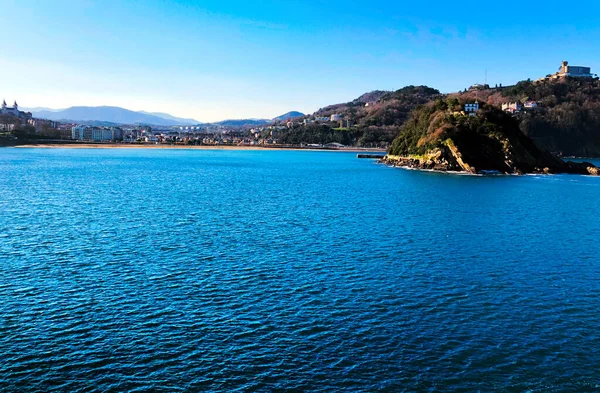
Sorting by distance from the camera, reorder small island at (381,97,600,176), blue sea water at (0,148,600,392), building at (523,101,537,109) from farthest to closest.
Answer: building at (523,101,537,109) < small island at (381,97,600,176) < blue sea water at (0,148,600,392)

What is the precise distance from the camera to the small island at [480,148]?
295 feet

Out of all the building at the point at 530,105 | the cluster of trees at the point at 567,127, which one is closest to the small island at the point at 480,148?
the cluster of trees at the point at 567,127

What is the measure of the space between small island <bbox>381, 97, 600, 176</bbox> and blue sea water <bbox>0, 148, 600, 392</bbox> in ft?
171

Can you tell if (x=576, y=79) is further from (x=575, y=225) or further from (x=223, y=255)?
(x=223, y=255)

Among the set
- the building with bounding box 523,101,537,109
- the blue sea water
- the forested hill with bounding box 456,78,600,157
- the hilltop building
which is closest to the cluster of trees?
the forested hill with bounding box 456,78,600,157

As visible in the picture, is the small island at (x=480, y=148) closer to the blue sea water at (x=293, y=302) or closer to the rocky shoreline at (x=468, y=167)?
the rocky shoreline at (x=468, y=167)

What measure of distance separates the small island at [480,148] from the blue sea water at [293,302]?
5220 cm

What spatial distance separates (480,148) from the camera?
302 feet

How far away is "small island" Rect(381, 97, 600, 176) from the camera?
89812 mm

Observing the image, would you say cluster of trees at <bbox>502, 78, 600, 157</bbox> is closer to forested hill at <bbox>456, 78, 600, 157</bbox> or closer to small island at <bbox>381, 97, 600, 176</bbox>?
forested hill at <bbox>456, 78, 600, 157</bbox>

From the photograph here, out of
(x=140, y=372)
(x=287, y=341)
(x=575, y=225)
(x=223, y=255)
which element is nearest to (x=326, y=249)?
(x=223, y=255)

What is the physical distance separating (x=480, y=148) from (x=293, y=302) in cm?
8207

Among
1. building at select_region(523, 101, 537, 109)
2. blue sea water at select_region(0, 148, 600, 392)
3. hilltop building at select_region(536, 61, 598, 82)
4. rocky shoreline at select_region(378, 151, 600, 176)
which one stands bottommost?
blue sea water at select_region(0, 148, 600, 392)

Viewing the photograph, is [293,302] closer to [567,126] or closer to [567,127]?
[567,127]
